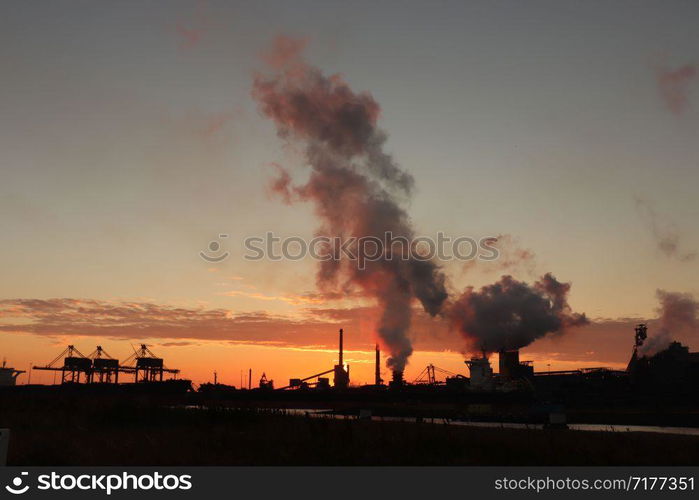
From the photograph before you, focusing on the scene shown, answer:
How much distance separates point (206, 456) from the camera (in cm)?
2106

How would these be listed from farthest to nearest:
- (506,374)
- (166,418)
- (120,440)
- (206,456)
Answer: (506,374), (166,418), (120,440), (206,456)

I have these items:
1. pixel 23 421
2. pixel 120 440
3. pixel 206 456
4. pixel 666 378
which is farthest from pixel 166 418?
pixel 666 378

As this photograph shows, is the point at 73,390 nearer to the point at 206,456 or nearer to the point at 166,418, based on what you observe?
the point at 166,418

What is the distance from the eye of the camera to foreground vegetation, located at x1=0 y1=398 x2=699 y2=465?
2059 centimetres

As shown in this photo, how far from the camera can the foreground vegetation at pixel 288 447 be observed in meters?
20.6

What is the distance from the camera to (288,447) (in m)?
23.4

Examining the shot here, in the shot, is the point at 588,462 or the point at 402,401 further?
the point at 402,401

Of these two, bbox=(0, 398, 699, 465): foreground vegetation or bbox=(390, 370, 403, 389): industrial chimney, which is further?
bbox=(390, 370, 403, 389): industrial chimney

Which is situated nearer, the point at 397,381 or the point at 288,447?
the point at 288,447

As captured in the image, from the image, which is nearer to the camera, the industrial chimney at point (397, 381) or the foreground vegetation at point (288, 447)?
the foreground vegetation at point (288, 447)
